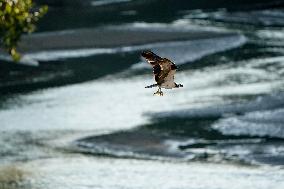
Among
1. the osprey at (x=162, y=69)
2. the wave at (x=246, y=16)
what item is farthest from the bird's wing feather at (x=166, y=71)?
the wave at (x=246, y=16)

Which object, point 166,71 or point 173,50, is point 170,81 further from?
point 173,50

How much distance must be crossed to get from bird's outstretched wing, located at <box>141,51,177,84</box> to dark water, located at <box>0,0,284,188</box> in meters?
13.6

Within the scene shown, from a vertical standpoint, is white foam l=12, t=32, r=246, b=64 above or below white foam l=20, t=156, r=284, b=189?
above

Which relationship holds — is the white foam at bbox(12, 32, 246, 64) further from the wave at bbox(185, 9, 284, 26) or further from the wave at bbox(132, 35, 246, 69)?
the wave at bbox(185, 9, 284, 26)

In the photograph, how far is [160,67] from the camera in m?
5.66

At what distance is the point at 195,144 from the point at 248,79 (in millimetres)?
8652

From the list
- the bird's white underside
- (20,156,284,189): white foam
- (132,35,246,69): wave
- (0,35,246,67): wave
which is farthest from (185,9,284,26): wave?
the bird's white underside

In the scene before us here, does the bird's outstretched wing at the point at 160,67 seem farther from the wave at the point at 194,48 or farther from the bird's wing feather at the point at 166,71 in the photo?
the wave at the point at 194,48

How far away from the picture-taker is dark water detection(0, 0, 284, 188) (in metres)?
20.8

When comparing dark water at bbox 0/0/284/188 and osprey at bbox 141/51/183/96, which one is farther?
dark water at bbox 0/0/284/188

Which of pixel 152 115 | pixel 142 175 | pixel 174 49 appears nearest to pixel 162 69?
pixel 142 175

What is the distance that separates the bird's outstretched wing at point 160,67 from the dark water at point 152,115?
44.5 ft

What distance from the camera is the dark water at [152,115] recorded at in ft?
68.2

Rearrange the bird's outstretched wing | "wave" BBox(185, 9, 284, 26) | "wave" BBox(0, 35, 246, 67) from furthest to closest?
"wave" BBox(185, 9, 284, 26)
"wave" BBox(0, 35, 246, 67)
the bird's outstretched wing
